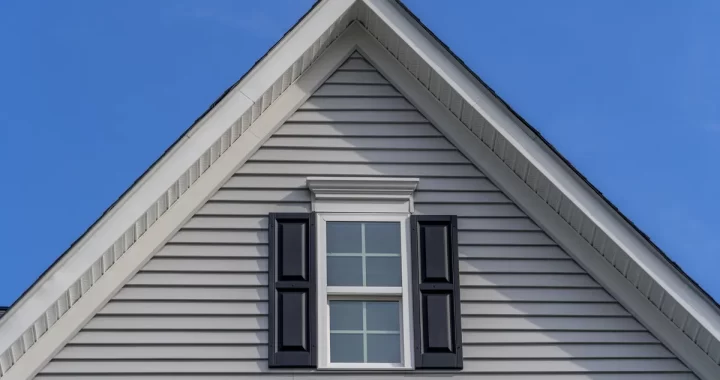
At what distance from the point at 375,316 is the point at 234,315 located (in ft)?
3.97

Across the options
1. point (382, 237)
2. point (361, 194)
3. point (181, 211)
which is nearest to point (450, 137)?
point (361, 194)

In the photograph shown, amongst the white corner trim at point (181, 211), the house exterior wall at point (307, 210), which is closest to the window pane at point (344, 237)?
the house exterior wall at point (307, 210)

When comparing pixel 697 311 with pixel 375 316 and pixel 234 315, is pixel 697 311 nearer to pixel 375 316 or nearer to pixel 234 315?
pixel 375 316

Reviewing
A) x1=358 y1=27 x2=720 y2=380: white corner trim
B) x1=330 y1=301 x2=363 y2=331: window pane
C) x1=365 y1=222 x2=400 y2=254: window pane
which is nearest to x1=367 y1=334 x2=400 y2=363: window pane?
x1=330 y1=301 x2=363 y2=331: window pane

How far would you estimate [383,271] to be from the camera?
11305 millimetres

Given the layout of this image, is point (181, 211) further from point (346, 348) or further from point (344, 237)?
point (346, 348)

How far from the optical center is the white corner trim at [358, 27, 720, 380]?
11.1m

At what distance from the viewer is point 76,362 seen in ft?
35.0

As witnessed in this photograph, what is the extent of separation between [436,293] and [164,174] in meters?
2.52

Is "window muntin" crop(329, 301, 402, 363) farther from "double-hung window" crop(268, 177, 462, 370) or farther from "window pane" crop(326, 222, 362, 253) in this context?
"window pane" crop(326, 222, 362, 253)

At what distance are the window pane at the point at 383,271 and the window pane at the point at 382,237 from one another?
8 centimetres

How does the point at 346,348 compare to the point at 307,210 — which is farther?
the point at 307,210

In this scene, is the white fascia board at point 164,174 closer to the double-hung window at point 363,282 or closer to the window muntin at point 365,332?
the double-hung window at point 363,282

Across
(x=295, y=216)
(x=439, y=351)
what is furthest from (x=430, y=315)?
(x=295, y=216)
